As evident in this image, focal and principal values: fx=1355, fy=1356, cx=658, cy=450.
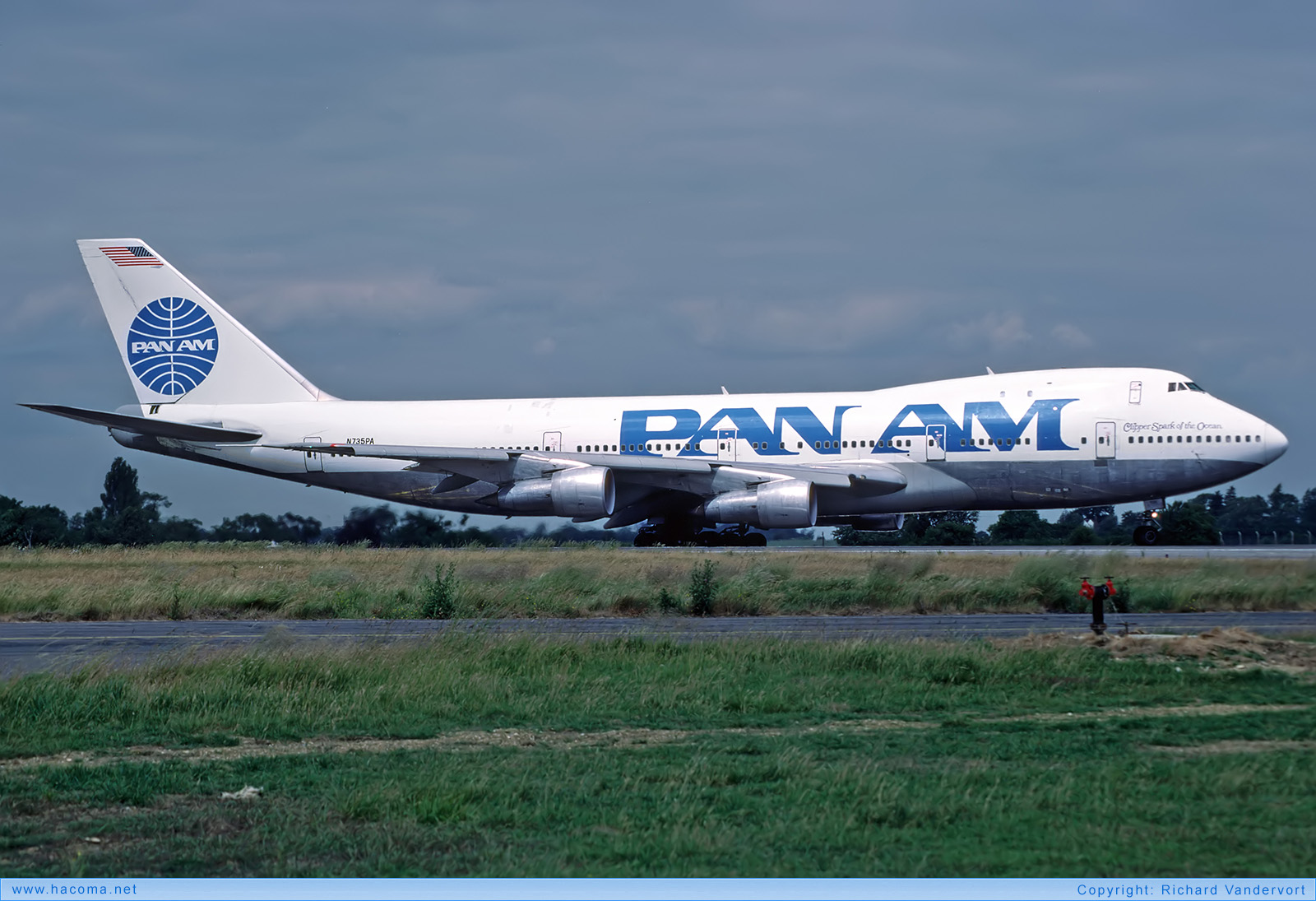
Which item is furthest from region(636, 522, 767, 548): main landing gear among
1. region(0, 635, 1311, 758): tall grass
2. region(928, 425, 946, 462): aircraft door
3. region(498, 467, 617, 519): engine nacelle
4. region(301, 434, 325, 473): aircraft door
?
region(0, 635, 1311, 758): tall grass

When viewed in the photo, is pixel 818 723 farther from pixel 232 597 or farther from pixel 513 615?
pixel 232 597

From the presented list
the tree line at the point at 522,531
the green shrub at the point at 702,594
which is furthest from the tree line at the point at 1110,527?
the green shrub at the point at 702,594

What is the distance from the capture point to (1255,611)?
1950 centimetres

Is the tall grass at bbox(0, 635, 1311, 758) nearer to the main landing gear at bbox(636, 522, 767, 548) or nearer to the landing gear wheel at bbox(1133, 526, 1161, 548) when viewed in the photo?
Answer: the landing gear wheel at bbox(1133, 526, 1161, 548)

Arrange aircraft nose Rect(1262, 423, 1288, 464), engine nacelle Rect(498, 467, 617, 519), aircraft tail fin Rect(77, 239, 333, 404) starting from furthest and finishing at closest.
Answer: aircraft tail fin Rect(77, 239, 333, 404) < engine nacelle Rect(498, 467, 617, 519) < aircraft nose Rect(1262, 423, 1288, 464)

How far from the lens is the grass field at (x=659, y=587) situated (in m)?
21.1

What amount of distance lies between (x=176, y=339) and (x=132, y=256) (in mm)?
2877

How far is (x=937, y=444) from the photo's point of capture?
109ft

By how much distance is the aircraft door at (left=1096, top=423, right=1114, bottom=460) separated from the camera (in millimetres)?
32156

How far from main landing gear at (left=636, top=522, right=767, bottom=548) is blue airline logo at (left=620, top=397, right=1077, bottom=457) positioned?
95.8 inches

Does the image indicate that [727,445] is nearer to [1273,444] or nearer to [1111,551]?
[1111,551]

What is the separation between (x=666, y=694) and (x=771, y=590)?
10.4 metres

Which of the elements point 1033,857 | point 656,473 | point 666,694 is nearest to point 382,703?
point 666,694

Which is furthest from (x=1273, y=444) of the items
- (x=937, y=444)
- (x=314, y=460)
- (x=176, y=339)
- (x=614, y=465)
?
(x=176, y=339)
